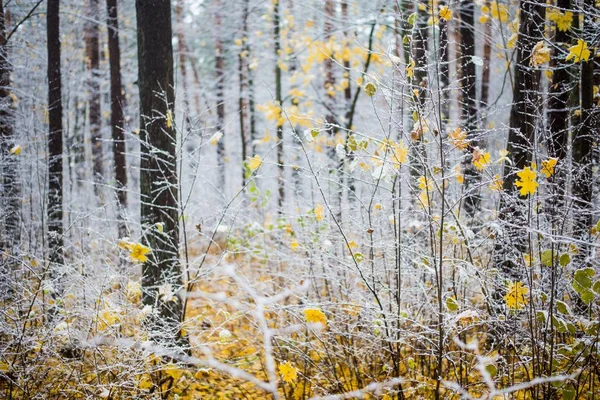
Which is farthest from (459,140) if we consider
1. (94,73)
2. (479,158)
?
(94,73)

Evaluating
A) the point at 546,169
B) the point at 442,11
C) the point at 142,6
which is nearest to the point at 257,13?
the point at 142,6

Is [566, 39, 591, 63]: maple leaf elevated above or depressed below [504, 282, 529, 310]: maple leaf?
above

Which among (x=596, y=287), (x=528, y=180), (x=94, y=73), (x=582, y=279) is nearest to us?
(x=528, y=180)

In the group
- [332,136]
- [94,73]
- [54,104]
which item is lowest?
[332,136]

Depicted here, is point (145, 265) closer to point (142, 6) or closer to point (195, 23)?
point (142, 6)

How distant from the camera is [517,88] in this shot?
4.34 m

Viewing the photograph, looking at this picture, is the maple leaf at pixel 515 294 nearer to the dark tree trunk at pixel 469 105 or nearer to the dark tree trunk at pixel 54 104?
the dark tree trunk at pixel 469 105

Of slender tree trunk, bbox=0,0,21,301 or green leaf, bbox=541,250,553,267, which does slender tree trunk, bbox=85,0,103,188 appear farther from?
green leaf, bbox=541,250,553,267

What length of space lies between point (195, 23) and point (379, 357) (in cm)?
1135

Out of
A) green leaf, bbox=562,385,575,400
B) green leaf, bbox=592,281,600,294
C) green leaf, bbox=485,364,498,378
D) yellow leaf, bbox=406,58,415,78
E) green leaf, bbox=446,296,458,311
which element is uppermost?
yellow leaf, bbox=406,58,415,78

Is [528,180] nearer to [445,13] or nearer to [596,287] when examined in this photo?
[596,287]

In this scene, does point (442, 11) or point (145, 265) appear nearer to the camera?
point (442, 11)

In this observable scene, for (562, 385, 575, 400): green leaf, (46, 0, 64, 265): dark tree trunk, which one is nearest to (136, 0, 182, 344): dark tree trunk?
(46, 0, 64, 265): dark tree trunk

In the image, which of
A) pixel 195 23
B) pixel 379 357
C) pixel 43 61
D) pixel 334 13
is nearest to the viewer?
pixel 379 357
